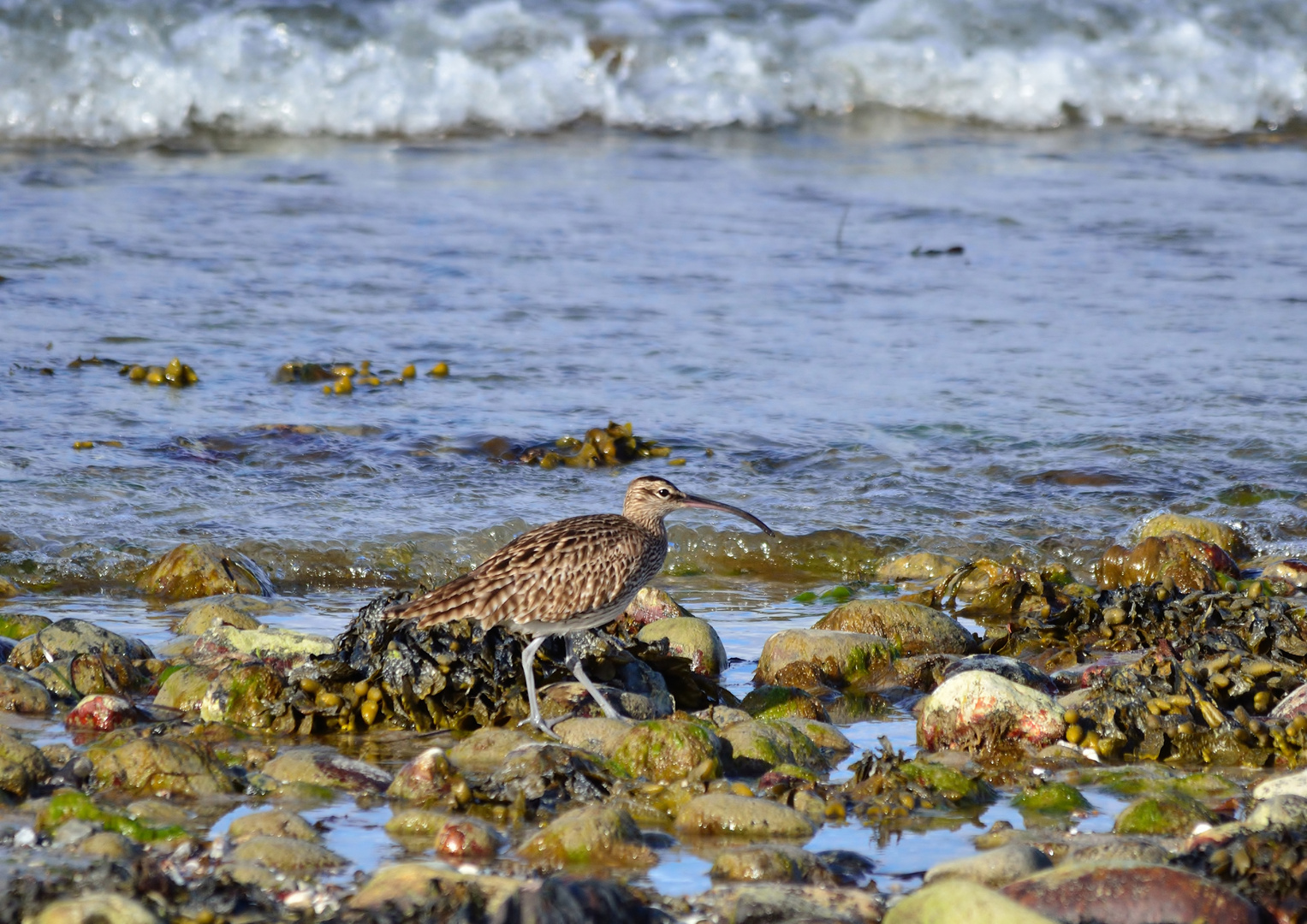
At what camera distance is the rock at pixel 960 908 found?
3.53 meters

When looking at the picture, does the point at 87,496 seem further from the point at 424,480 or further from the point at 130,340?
the point at 130,340

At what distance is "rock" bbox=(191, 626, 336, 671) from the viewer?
6078mm

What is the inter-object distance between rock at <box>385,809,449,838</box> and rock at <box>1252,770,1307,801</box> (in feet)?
7.61

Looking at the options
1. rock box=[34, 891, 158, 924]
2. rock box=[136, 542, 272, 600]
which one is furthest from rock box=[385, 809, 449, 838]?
rock box=[136, 542, 272, 600]

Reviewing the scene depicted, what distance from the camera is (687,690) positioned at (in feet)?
19.6

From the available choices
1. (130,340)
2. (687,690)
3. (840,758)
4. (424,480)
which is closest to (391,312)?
(130,340)

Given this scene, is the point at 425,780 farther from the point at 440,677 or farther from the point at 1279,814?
the point at 1279,814

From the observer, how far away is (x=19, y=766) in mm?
4680

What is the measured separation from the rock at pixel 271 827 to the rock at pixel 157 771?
38cm

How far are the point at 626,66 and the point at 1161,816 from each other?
54.0 feet

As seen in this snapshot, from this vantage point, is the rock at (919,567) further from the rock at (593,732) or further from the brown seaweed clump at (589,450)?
the rock at (593,732)

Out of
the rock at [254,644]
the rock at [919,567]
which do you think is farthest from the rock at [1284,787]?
the rock at [254,644]

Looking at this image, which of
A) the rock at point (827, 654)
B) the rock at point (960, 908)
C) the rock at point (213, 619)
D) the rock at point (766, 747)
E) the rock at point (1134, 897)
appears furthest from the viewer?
the rock at point (213, 619)

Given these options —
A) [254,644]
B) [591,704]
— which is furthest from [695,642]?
[254,644]
